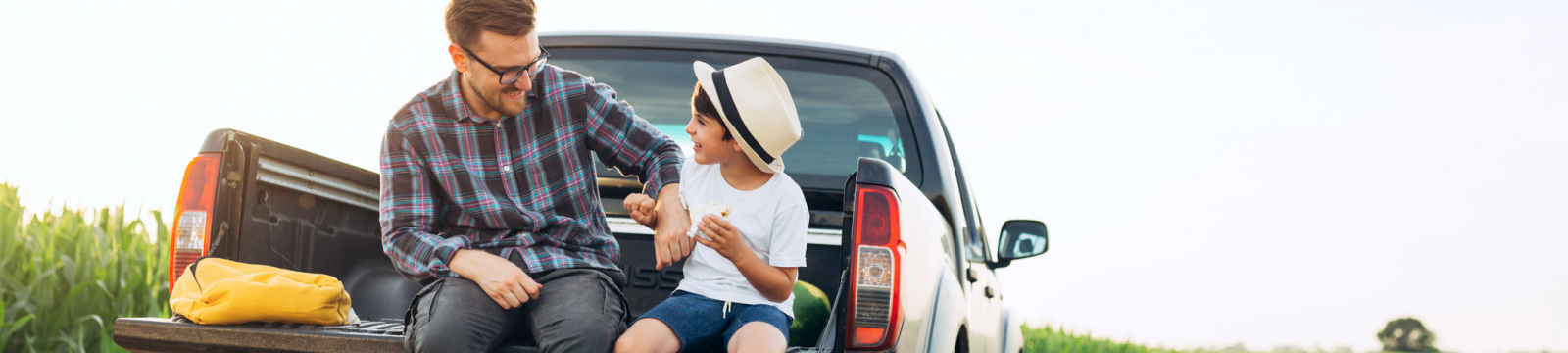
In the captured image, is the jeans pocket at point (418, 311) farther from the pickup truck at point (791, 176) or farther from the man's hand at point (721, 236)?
the man's hand at point (721, 236)

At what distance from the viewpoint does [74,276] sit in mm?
6164

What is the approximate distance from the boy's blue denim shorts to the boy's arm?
0.05 m

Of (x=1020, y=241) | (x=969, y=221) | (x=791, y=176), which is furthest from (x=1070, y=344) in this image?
(x=791, y=176)

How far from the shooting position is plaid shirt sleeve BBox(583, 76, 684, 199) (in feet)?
9.23

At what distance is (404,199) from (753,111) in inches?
36.2

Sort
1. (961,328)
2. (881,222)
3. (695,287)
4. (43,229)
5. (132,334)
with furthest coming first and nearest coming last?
1. (43,229)
2. (961,328)
3. (132,334)
4. (695,287)
5. (881,222)

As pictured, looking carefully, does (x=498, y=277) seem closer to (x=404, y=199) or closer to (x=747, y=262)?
(x=404, y=199)

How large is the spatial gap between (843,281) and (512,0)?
1.04 metres

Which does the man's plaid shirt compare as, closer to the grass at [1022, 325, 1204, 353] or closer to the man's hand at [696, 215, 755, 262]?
the man's hand at [696, 215, 755, 262]

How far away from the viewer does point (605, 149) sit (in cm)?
284

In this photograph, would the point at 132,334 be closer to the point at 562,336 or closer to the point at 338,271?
the point at 338,271

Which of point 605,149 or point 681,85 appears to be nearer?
point 605,149

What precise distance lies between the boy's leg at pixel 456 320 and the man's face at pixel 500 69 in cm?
44

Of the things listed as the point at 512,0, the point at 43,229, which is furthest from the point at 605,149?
the point at 43,229
